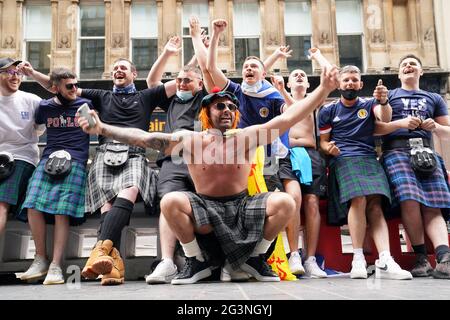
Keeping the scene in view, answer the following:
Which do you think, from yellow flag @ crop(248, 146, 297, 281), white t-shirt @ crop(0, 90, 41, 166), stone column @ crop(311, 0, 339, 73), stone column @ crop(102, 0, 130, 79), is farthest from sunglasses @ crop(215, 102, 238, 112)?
stone column @ crop(102, 0, 130, 79)

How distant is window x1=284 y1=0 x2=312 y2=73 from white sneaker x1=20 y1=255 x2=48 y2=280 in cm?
1123

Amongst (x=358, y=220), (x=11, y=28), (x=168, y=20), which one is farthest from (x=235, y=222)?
(x=11, y=28)

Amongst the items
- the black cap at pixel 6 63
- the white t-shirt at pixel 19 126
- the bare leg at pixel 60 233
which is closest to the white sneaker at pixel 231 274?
the bare leg at pixel 60 233

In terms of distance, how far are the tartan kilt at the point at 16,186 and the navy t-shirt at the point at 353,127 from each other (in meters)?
3.02

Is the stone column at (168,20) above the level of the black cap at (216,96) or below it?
above

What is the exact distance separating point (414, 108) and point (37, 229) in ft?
12.5

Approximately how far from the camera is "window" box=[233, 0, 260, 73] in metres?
14.2

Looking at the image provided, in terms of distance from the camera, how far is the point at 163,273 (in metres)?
3.64

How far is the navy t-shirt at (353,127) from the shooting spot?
4.48 metres

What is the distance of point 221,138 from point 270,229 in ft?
2.78

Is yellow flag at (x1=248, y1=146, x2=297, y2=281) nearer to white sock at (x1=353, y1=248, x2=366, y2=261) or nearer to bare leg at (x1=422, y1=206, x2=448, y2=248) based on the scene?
white sock at (x1=353, y1=248, x2=366, y2=261)

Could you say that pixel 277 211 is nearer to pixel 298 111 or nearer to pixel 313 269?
pixel 298 111

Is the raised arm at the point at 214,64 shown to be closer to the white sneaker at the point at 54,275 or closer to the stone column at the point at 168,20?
the white sneaker at the point at 54,275
